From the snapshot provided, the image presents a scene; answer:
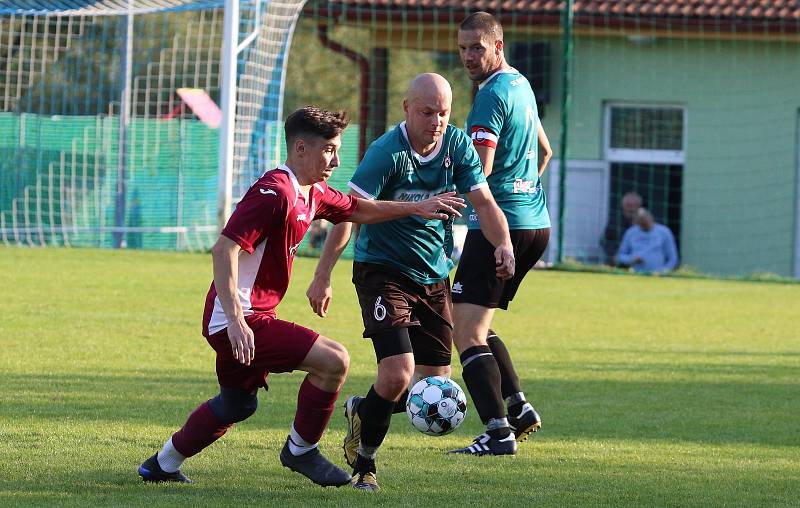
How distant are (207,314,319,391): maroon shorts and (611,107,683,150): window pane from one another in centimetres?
1753

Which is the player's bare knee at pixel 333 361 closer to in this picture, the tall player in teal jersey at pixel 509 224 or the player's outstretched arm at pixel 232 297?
the player's outstretched arm at pixel 232 297

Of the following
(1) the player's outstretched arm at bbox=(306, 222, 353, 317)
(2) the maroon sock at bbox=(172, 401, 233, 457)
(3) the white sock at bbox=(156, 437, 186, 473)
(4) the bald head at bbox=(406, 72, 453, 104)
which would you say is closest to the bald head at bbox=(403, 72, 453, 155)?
(4) the bald head at bbox=(406, 72, 453, 104)

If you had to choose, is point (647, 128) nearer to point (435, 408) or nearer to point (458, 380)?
point (458, 380)

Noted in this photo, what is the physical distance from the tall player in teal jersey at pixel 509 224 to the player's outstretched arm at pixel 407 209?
0.94 m

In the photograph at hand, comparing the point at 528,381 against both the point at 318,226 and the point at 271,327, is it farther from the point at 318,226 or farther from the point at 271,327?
the point at 318,226

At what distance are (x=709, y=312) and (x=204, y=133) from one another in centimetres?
910

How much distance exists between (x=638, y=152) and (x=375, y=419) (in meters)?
17.2

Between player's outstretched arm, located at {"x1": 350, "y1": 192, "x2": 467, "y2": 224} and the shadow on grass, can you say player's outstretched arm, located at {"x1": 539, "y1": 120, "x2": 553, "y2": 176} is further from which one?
player's outstretched arm, located at {"x1": 350, "y1": 192, "x2": 467, "y2": 224}

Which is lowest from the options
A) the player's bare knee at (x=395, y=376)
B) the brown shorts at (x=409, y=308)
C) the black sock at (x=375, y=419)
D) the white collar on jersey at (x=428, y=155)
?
the black sock at (x=375, y=419)

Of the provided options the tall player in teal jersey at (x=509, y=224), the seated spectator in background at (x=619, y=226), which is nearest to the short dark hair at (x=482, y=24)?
the tall player in teal jersey at (x=509, y=224)

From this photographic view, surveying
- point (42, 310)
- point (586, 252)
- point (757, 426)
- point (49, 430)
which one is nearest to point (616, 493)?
point (757, 426)

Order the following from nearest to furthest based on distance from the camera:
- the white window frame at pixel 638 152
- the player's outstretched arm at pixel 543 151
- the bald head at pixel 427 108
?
the bald head at pixel 427 108 → the player's outstretched arm at pixel 543 151 → the white window frame at pixel 638 152

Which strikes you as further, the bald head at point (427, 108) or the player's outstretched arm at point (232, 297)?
the bald head at point (427, 108)

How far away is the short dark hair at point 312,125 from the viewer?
552cm
